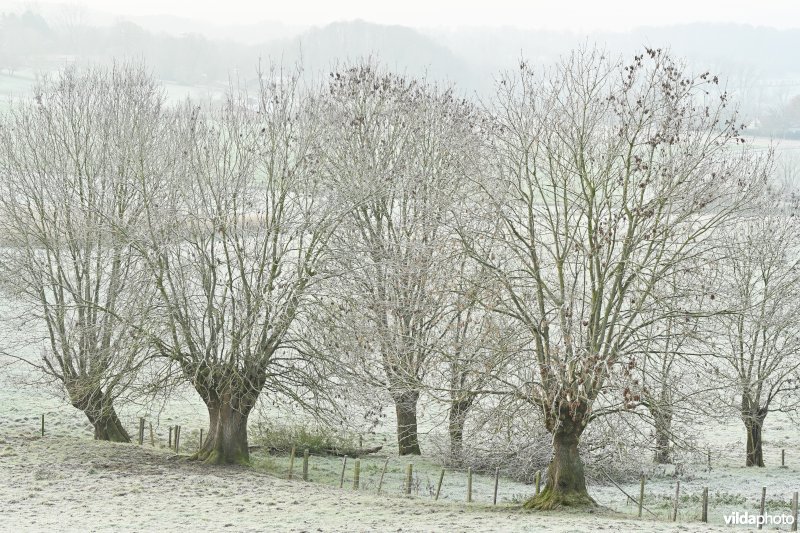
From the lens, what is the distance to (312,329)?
23172 mm

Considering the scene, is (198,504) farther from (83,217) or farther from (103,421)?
(103,421)

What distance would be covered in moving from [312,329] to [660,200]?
954 centimetres

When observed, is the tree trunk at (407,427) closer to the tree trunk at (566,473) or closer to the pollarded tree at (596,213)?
the tree trunk at (566,473)

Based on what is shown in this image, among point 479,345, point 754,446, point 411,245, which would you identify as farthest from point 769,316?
point 411,245

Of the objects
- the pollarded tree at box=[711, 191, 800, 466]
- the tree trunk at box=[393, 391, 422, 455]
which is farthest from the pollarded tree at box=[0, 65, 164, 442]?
the pollarded tree at box=[711, 191, 800, 466]

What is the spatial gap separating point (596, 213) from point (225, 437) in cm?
1135

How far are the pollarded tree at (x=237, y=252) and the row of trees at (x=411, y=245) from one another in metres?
0.09

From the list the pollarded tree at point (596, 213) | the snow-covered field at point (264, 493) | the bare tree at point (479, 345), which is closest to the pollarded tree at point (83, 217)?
the snow-covered field at point (264, 493)

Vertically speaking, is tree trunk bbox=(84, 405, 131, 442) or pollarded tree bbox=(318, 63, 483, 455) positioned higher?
pollarded tree bbox=(318, 63, 483, 455)

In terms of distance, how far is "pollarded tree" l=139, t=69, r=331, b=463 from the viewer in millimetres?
22562

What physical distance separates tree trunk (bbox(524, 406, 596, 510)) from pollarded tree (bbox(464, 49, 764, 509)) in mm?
24

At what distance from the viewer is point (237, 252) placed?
22.8 m

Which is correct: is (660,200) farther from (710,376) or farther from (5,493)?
(5,493)

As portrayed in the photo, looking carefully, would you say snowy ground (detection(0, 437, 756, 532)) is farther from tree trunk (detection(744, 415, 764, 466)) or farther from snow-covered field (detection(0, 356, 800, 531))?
tree trunk (detection(744, 415, 764, 466))
